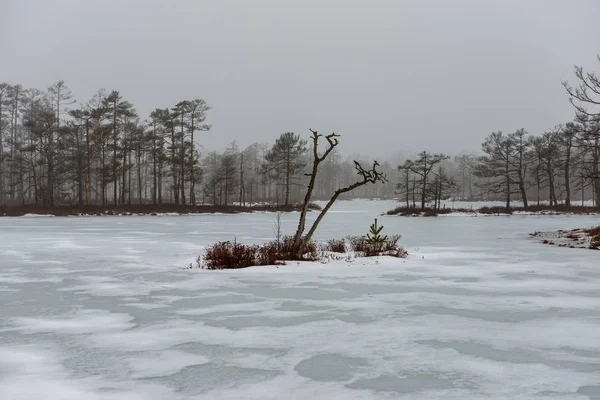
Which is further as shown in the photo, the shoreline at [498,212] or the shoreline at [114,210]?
the shoreline at [498,212]

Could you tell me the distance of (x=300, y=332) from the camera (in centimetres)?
587

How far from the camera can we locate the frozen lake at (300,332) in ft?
13.2

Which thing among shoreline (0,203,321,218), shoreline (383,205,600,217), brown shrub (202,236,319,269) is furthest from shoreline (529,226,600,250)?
shoreline (0,203,321,218)

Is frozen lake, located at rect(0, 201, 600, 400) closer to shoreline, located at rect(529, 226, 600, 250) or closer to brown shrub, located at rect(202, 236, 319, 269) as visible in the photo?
brown shrub, located at rect(202, 236, 319, 269)

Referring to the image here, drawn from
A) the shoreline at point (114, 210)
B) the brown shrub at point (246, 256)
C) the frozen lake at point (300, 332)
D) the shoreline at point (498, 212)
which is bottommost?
the frozen lake at point (300, 332)

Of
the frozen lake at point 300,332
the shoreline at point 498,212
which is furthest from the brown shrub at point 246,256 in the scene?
the shoreline at point 498,212

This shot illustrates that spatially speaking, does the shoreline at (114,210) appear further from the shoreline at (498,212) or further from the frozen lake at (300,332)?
the frozen lake at (300,332)

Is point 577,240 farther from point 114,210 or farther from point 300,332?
point 114,210

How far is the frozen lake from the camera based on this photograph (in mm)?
4020

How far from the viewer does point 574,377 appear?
165 inches

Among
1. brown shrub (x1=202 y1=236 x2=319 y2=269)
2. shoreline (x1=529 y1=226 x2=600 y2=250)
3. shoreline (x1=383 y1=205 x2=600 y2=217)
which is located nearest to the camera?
brown shrub (x1=202 y1=236 x2=319 y2=269)

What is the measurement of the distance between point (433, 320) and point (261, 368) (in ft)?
9.80

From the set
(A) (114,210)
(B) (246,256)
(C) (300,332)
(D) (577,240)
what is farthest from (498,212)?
(C) (300,332)

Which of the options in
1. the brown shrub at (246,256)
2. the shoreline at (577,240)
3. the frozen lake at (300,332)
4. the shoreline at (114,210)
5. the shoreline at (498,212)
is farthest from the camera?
the shoreline at (498,212)
